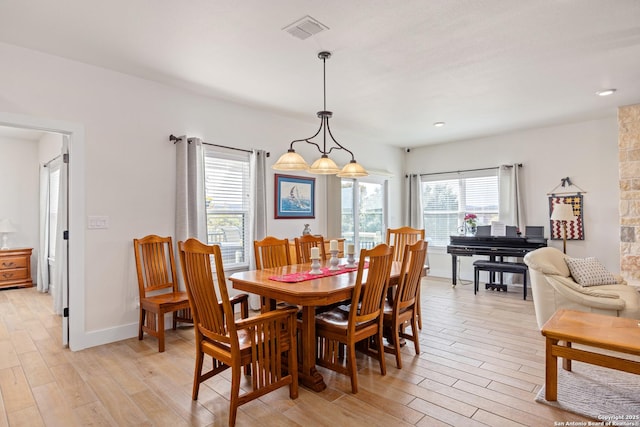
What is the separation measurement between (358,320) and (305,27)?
7.17ft

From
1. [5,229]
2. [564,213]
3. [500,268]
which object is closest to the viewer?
[564,213]

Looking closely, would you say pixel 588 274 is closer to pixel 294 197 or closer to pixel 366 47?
pixel 366 47

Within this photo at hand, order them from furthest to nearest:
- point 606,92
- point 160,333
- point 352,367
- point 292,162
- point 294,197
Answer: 1. point 294,197
2. point 606,92
3. point 160,333
4. point 292,162
5. point 352,367

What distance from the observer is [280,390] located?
2.55 metres

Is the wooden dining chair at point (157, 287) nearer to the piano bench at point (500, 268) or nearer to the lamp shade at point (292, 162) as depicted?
the lamp shade at point (292, 162)

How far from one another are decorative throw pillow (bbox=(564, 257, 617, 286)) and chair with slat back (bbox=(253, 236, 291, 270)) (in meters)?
3.05

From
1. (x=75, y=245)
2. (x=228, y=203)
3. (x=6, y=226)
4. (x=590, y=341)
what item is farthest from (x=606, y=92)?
(x=6, y=226)

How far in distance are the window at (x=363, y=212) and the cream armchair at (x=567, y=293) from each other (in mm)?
3010

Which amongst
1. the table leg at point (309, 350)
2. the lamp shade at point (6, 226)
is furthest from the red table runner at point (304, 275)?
the lamp shade at point (6, 226)

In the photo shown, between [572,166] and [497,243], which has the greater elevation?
[572,166]

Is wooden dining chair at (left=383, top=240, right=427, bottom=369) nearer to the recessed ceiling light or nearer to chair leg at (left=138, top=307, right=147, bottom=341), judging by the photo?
chair leg at (left=138, top=307, right=147, bottom=341)

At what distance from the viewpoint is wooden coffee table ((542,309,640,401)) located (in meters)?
2.15

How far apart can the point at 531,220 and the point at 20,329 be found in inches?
284

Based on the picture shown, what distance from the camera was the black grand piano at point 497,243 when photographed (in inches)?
216
